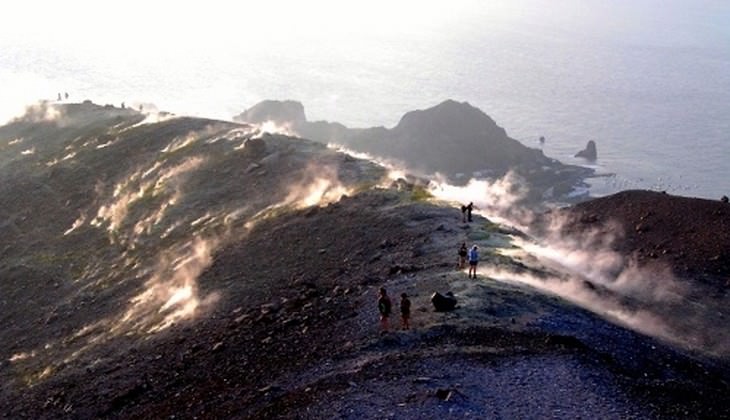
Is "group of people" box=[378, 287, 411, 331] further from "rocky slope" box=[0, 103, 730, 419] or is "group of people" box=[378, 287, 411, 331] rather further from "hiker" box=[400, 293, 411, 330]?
"rocky slope" box=[0, 103, 730, 419]

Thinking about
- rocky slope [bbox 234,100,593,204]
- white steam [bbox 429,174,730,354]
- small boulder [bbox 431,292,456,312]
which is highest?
small boulder [bbox 431,292,456,312]

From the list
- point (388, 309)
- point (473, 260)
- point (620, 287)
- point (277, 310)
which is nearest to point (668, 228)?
point (620, 287)

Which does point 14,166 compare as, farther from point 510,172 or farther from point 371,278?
point 510,172

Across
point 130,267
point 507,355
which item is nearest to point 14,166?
point 130,267

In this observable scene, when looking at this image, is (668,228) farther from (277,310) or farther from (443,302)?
(277,310)

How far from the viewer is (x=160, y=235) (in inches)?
2048

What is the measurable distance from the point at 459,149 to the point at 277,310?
455 feet

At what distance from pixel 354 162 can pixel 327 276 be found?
23055 mm

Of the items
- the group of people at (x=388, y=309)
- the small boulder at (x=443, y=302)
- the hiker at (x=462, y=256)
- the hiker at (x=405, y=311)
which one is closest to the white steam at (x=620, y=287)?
the hiker at (x=462, y=256)

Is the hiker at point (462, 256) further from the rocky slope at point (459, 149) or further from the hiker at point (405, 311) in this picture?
the rocky slope at point (459, 149)

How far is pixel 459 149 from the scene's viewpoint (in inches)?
6619

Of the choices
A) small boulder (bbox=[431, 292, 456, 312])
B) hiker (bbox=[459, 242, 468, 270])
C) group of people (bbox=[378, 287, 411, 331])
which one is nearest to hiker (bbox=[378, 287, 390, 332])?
group of people (bbox=[378, 287, 411, 331])

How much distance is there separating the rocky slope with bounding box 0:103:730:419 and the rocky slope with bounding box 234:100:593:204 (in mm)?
103847

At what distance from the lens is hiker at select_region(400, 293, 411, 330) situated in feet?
86.8
